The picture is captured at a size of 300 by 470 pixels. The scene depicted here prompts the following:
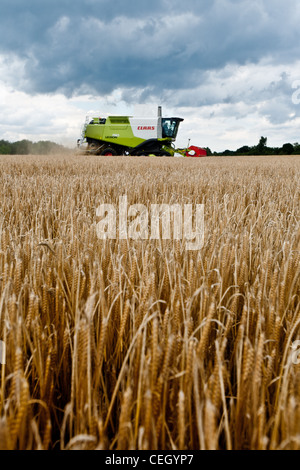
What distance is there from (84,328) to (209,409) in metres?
0.22

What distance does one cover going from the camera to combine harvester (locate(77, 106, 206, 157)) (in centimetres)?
1644

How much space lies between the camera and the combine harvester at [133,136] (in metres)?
16.4

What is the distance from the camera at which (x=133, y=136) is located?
16.7m

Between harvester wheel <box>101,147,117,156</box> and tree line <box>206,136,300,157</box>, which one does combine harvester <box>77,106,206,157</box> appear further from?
tree line <box>206,136,300,157</box>

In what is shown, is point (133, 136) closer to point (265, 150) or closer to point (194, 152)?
point (194, 152)

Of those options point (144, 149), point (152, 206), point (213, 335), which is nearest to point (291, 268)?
point (213, 335)

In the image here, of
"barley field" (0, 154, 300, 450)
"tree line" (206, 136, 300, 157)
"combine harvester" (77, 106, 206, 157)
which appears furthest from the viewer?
"tree line" (206, 136, 300, 157)

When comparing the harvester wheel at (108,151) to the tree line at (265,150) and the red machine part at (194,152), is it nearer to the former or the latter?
the red machine part at (194,152)

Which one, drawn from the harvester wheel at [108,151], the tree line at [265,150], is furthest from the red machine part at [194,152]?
the tree line at [265,150]

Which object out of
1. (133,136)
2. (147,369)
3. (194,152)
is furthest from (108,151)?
(147,369)

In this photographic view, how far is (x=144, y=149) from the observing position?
54.8ft

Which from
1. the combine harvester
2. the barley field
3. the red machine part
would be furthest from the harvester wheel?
the barley field

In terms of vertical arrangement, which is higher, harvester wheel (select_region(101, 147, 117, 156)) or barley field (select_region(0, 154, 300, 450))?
harvester wheel (select_region(101, 147, 117, 156))
